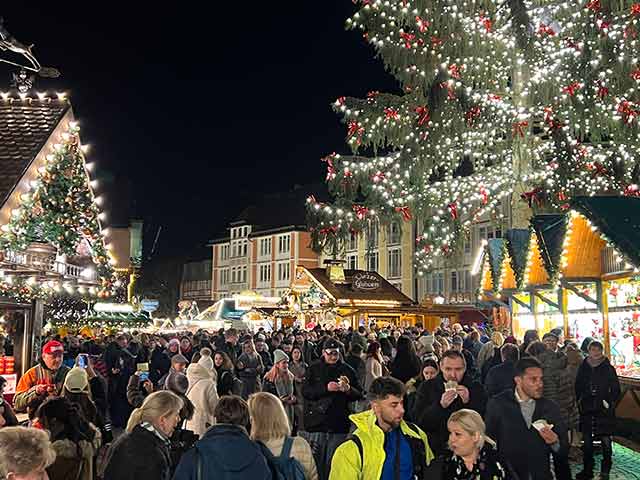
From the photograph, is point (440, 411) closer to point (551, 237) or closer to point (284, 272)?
point (551, 237)

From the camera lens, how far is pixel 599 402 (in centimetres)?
1041

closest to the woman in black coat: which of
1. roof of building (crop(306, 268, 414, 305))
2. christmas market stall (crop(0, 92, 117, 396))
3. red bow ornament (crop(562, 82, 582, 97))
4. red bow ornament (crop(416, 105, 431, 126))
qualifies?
christmas market stall (crop(0, 92, 117, 396))

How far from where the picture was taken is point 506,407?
19.2 feet

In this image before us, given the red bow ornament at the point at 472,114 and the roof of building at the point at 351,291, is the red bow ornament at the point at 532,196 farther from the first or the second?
the roof of building at the point at 351,291

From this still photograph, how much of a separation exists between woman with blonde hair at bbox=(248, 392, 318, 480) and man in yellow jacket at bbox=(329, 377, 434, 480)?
49cm

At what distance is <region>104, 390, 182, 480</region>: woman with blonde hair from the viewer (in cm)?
467

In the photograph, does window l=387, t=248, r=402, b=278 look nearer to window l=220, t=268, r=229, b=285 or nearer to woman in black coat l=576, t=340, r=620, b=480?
window l=220, t=268, r=229, b=285

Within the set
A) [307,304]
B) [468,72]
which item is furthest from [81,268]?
[307,304]

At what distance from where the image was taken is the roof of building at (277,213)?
7644 centimetres

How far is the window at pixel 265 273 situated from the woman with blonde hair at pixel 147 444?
7239cm

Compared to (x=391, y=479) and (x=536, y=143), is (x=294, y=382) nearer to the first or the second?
(x=391, y=479)

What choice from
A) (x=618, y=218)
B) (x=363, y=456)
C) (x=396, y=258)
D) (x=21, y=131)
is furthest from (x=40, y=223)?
(x=396, y=258)

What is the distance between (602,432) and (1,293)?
919 cm

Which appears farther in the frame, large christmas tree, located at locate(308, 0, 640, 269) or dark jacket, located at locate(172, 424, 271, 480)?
large christmas tree, located at locate(308, 0, 640, 269)
